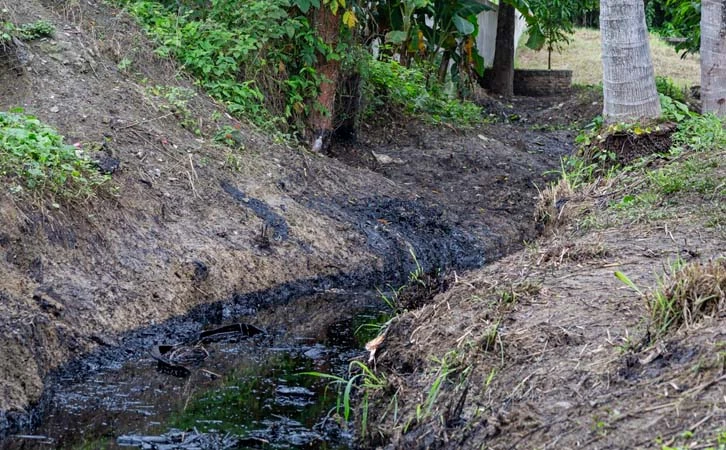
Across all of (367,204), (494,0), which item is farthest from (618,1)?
(494,0)

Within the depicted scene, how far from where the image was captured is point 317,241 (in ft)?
27.0

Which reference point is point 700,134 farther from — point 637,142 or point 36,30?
point 36,30

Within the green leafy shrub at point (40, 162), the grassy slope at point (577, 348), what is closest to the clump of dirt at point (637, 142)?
the grassy slope at point (577, 348)

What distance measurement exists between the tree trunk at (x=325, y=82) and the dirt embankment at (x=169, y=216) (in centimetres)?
52

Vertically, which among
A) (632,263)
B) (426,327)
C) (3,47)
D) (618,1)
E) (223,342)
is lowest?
(223,342)

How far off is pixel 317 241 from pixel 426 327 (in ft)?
9.63

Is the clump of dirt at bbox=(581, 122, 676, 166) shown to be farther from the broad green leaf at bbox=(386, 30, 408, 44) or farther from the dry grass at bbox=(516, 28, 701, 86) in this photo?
the dry grass at bbox=(516, 28, 701, 86)

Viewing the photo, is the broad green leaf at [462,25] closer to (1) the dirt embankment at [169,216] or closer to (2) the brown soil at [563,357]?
(1) the dirt embankment at [169,216]

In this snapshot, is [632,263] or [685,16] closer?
[632,263]

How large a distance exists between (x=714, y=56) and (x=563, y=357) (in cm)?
621

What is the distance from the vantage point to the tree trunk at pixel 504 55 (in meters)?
18.3

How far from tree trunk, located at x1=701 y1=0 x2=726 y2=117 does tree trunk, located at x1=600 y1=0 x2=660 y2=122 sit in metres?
1.85

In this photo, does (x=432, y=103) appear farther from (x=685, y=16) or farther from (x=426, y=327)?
(x=426, y=327)

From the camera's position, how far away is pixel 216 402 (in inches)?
211
